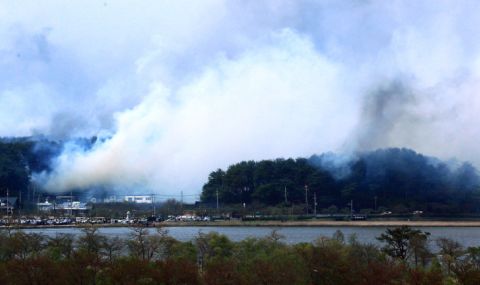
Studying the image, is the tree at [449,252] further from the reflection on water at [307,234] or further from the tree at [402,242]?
the reflection on water at [307,234]

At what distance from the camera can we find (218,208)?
14288 centimetres

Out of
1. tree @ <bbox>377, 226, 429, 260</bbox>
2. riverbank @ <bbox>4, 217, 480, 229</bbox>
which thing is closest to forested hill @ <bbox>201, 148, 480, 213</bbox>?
riverbank @ <bbox>4, 217, 480, 229</bbox>

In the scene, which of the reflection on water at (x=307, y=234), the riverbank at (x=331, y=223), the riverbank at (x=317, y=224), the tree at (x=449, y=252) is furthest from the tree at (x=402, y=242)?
the riverbank at (x=317, y=224)

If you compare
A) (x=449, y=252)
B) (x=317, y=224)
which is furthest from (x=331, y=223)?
(x=449, y=252)

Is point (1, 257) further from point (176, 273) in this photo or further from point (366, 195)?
point (366, 195)

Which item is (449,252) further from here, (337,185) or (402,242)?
(337,185)

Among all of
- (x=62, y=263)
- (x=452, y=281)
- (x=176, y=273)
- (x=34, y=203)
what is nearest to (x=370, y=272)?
(x=452, y=281)

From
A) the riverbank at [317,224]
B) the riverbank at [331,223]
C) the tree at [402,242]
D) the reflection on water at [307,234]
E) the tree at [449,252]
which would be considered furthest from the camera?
the riverbank at [317,224]

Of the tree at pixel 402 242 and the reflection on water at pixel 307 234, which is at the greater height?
the tree at pixel 402 242

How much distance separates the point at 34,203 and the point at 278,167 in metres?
64.4

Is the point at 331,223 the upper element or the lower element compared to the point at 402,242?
upper

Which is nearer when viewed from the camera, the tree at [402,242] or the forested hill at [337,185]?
the tree at [402,242]

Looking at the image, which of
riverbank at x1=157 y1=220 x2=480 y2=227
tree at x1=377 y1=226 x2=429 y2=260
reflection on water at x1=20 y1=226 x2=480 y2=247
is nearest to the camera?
tree at x1=377 y1=226 x2=429 y2=260

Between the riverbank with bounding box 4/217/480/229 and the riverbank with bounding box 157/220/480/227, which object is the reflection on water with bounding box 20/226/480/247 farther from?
the riverbank with bounding box 4/217/480/229
